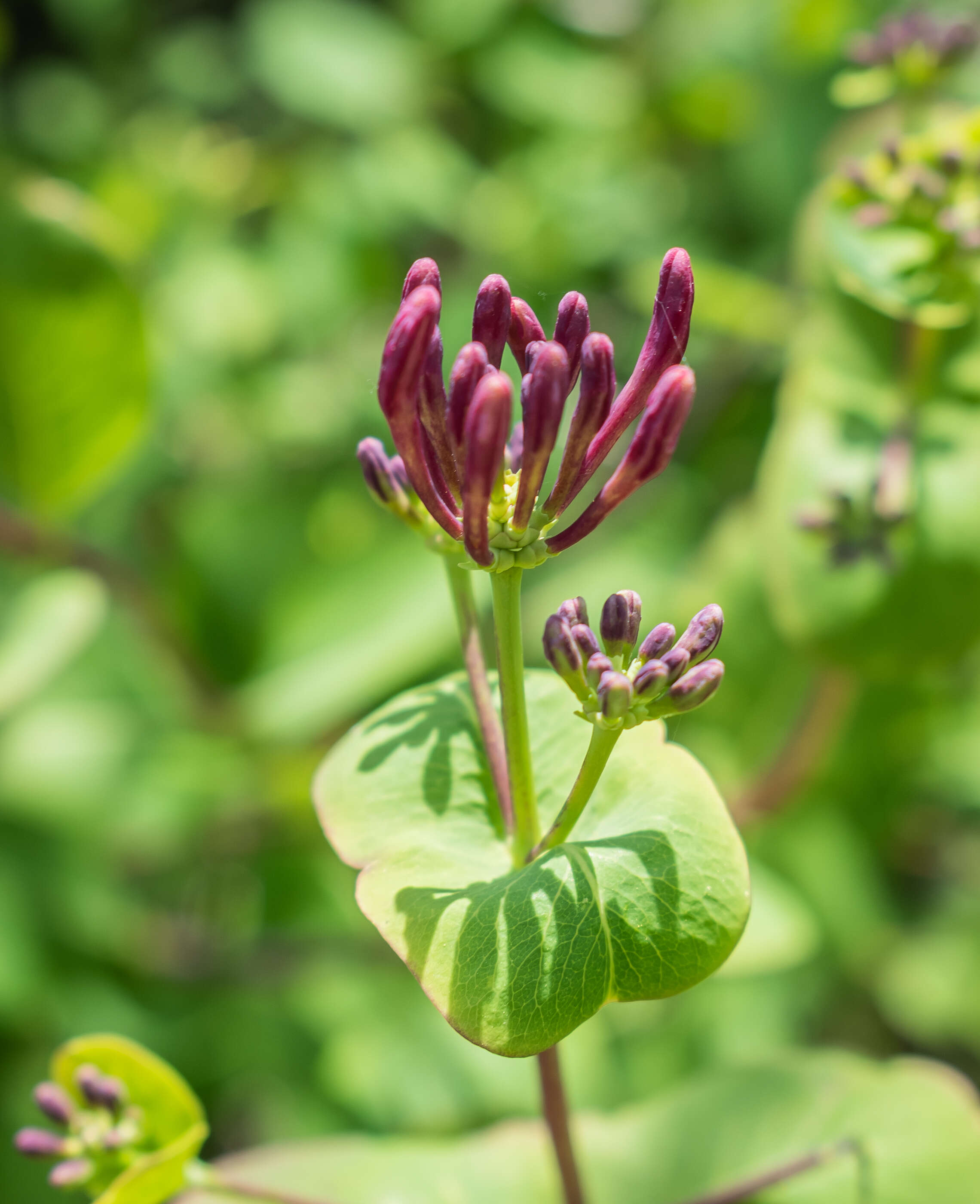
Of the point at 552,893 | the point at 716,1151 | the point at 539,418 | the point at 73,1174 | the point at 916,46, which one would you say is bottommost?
the point at 716,1151

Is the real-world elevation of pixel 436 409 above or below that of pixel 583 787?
above

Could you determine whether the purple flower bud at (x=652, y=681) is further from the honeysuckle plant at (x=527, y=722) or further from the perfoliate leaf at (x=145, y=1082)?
the perfoliate leaf at (x=145, y=1082)

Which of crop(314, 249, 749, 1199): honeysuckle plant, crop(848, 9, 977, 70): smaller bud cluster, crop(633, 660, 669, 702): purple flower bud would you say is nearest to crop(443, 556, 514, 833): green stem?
crop(314, 249, 749, 1199): honeysuckle plant

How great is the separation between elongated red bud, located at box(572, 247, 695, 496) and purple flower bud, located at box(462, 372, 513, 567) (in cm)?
5

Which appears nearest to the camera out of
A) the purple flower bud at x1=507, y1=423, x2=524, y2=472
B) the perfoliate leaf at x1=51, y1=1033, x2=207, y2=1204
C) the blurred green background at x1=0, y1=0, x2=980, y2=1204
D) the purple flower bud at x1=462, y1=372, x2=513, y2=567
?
the purple flower bud at x1=462, y1=372, x2=513, y2=567

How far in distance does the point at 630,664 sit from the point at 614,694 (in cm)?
5

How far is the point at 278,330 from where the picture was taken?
1.99 metres

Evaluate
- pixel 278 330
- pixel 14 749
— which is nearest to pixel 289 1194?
pixel 14 749

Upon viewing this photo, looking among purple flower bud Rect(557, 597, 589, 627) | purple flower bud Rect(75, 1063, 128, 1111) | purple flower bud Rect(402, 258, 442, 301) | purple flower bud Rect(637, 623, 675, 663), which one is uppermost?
purple flower bud Rect(402, 258, 442, 301)

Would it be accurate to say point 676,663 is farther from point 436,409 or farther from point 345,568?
point 345,568

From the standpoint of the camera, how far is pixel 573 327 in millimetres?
490

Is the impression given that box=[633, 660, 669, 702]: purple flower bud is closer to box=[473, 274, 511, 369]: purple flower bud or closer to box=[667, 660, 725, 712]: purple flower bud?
box=[667, 660, 725, 712]: purple flower bud

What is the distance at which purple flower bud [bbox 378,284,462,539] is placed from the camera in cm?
43

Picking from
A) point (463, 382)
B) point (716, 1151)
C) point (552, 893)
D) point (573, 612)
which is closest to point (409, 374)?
point (463, 382)
